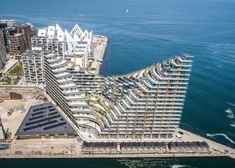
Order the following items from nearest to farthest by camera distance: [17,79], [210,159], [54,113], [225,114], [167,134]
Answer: [210,159], [167,134], [54,113], [225,114], [17,79]

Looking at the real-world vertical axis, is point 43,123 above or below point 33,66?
below

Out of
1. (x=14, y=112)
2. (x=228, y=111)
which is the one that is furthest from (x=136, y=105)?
(x=14, y=112)

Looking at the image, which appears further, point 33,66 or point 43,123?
point 33,66

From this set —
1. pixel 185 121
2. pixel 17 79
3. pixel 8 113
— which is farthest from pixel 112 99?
pixel 17 79

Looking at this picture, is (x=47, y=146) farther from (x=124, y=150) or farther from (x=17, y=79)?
(x=17, y=79)

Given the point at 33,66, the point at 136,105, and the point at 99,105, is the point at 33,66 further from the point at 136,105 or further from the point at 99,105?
the point at 136,105

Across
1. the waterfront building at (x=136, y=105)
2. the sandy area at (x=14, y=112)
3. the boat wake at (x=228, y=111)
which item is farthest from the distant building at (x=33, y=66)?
the boat wake at (x=228, y=111)

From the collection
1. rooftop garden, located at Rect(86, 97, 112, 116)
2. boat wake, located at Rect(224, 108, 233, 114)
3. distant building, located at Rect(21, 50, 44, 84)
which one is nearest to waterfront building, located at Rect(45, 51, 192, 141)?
rooftop garden, located at Rect(86, 97, 112, 116)

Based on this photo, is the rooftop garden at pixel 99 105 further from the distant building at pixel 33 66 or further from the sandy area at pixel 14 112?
the distant building at pixel 33 66
